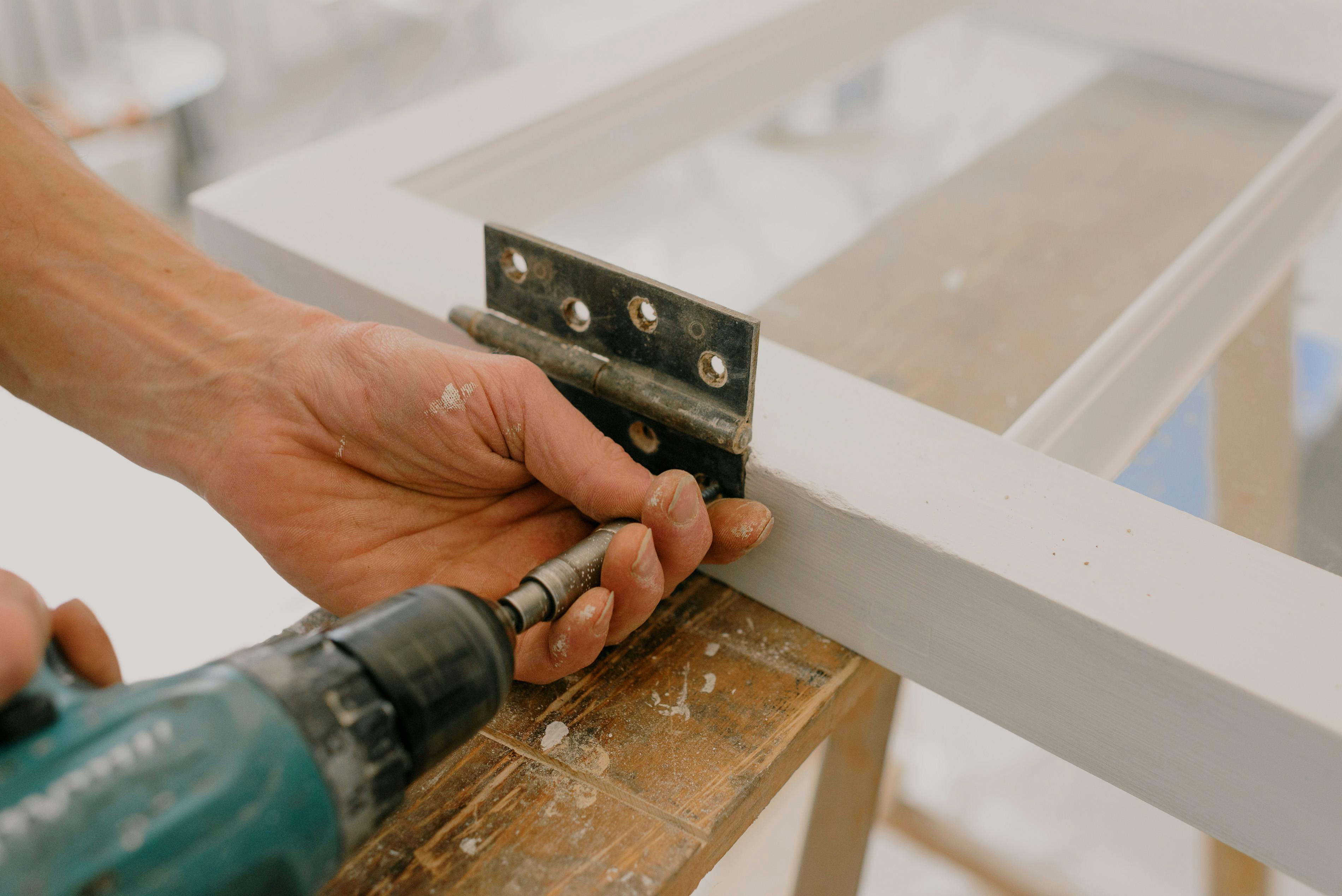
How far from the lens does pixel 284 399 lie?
26.5 inches

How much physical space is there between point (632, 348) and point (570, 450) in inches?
3.2

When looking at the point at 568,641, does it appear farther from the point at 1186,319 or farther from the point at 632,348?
the point at 1186,319

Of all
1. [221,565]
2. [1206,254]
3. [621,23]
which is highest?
[1206,254]

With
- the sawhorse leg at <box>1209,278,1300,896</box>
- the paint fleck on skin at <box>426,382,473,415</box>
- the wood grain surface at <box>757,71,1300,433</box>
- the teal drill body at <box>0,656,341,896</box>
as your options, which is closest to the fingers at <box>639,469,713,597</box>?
the paint fleck on skin at <box>426,382,473,415</box>

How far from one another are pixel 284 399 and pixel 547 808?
13.1 inches

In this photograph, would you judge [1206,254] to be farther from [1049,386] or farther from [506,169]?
[506,169]

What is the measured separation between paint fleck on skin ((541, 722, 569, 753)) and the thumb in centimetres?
13

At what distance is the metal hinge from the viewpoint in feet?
1.95

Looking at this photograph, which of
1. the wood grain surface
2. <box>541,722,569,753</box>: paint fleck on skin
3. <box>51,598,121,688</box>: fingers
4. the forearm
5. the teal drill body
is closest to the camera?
the teal drill body

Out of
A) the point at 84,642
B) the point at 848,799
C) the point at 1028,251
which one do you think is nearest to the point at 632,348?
the point at 84,642

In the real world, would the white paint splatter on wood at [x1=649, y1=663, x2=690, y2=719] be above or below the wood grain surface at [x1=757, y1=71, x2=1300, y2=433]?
below

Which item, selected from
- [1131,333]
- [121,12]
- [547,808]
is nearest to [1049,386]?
[1131,333]

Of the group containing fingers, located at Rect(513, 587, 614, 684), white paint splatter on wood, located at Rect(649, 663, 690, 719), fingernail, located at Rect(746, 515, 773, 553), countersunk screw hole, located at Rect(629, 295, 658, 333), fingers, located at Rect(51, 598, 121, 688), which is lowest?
white paint splatter on wood, located at Rect(649, 663, 690, 719)

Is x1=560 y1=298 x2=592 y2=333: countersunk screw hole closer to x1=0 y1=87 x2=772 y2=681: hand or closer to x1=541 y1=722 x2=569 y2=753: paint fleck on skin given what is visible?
x1=0 y1=87 x2=772 y2=681: hand
